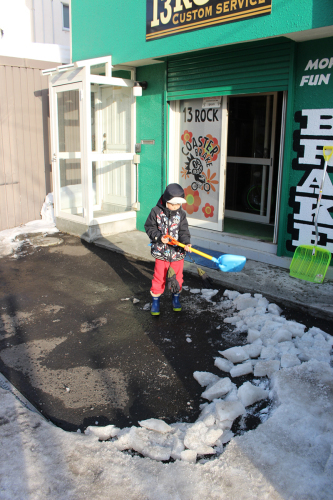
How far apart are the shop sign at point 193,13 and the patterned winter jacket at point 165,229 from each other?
306cm

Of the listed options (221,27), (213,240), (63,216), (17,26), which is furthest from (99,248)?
(17,26)

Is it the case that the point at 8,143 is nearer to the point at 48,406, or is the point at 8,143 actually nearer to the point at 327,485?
the point at 48,406

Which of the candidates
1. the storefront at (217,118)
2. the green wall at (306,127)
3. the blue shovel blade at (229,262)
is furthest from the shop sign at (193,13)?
the blue shovel blade at (229,262)

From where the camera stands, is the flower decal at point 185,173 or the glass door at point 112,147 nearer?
the flower decal at point 185,173

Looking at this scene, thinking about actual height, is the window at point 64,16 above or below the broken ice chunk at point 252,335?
above

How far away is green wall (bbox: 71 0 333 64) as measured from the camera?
5133 mm

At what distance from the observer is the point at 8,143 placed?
908cm

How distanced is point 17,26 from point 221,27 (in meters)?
14.3

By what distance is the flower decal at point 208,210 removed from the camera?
7.87 m

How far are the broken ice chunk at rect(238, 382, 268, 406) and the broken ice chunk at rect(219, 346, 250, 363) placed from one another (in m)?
0.54

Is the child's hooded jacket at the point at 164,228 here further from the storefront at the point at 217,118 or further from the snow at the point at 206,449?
the storefront at the point at 217,118

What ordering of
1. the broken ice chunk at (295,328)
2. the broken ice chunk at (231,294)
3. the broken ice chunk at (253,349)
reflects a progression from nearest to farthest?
the broken ice chunk at (253,349) < the broken ice chunk at (295,328) < the broken ice chunk at (231,294)

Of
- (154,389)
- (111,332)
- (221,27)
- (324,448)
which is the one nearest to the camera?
(324,448)

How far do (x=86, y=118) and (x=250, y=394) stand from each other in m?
6.26
